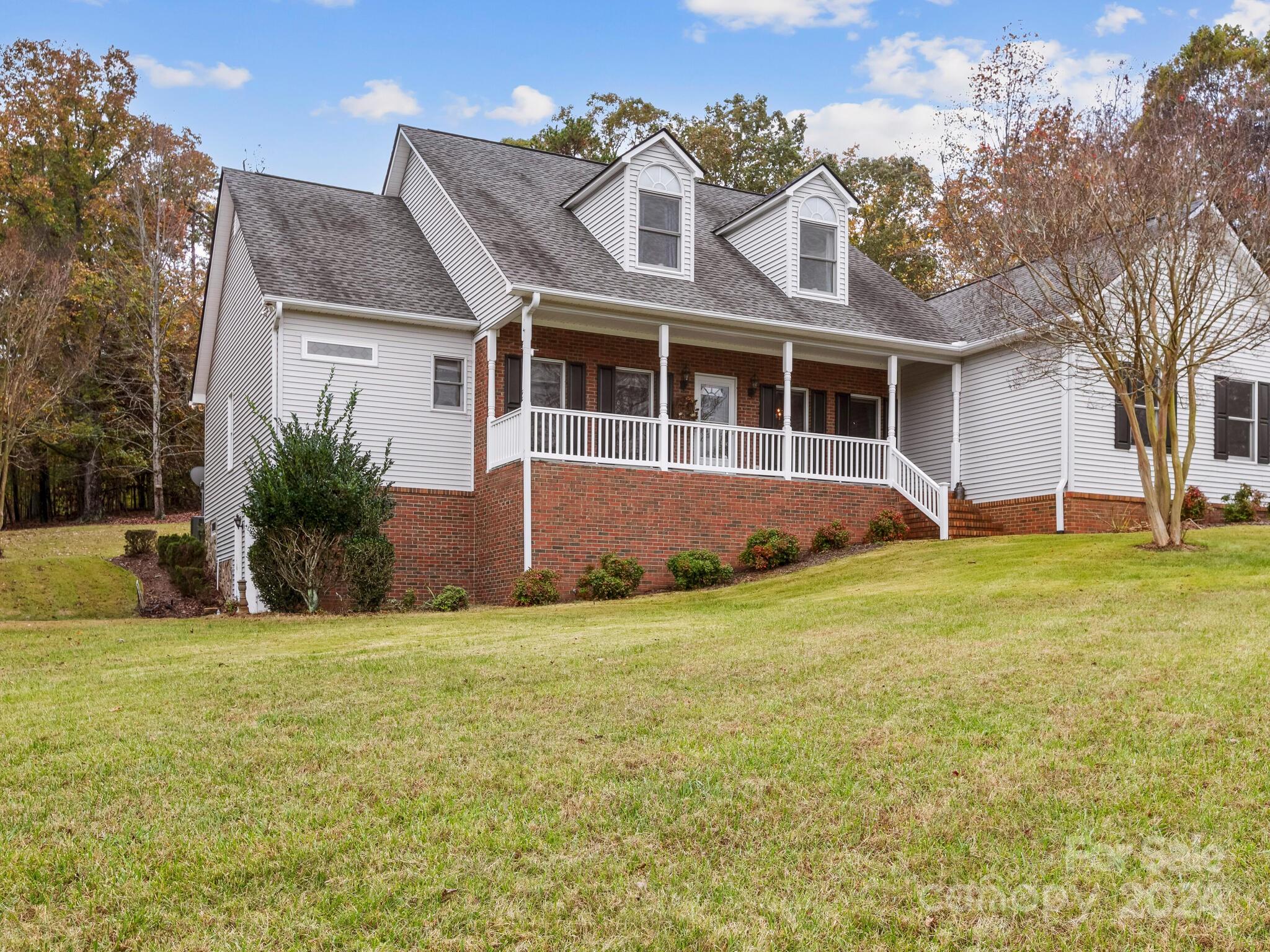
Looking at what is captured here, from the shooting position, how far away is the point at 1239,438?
70.3 ft

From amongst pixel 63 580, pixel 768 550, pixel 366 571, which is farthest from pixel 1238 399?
pixel 63 580

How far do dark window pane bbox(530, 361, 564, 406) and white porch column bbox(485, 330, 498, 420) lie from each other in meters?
0.79

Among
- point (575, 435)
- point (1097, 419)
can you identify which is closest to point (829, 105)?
point (1097, 419)

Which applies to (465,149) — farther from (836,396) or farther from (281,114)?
(836,396)

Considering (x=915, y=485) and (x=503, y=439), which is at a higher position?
(x=503, y=439)

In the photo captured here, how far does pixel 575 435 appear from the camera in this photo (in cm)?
1812

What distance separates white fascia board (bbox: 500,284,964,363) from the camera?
1783 cm

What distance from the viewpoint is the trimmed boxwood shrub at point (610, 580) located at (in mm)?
17000

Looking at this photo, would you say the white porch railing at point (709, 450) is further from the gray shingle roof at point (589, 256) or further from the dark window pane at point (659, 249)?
the dark window pane at point (659, 249)

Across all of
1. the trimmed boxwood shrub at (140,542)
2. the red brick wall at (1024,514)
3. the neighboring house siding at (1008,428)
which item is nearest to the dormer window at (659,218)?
the neighboring house siding at (1008,428)

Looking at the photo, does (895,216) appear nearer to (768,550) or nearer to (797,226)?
(797,226)

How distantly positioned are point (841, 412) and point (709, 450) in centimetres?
451

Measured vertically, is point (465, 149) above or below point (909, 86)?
below

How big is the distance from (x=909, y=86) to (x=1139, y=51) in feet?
42.2
